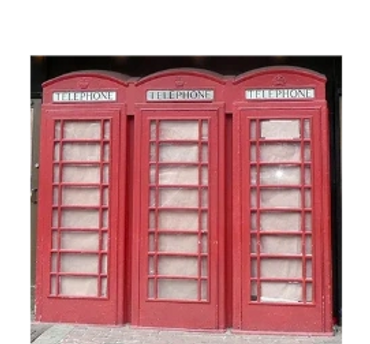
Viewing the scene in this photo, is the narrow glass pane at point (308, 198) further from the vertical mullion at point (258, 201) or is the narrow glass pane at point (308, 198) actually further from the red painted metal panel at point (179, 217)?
the red painted metal panel at point (179, 217)

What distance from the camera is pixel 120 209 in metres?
4.80

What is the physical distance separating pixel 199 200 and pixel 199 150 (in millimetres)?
512

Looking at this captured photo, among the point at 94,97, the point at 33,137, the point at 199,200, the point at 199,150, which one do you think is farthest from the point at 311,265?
the point at 33,137

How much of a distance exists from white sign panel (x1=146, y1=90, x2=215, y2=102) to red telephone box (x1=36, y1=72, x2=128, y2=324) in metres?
0.39

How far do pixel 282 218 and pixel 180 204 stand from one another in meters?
1.04

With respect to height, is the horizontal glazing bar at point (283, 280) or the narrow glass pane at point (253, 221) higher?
the narrow glass pane at point (253, 221)

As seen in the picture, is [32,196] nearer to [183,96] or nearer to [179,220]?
[179,220]

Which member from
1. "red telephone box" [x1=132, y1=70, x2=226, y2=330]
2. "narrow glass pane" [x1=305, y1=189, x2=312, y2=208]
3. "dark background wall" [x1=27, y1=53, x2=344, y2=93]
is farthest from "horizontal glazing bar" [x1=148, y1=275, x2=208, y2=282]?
"dark background wall" [x1=27, y1=53, x2=344, y2=93]

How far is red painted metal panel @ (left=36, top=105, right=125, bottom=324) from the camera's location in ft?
15.8

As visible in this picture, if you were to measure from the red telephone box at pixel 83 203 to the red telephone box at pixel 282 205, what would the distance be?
126cm

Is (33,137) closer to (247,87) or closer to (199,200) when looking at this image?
(199,200)

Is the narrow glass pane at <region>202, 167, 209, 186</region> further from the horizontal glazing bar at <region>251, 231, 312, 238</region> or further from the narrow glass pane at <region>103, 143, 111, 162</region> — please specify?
the narrow glass pane at <region>103, 143, 111, 162</region>

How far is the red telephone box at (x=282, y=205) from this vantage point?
4.56m

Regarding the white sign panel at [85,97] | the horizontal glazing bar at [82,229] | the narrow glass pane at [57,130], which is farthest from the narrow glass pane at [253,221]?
the narrow glass pane at [57,130]
